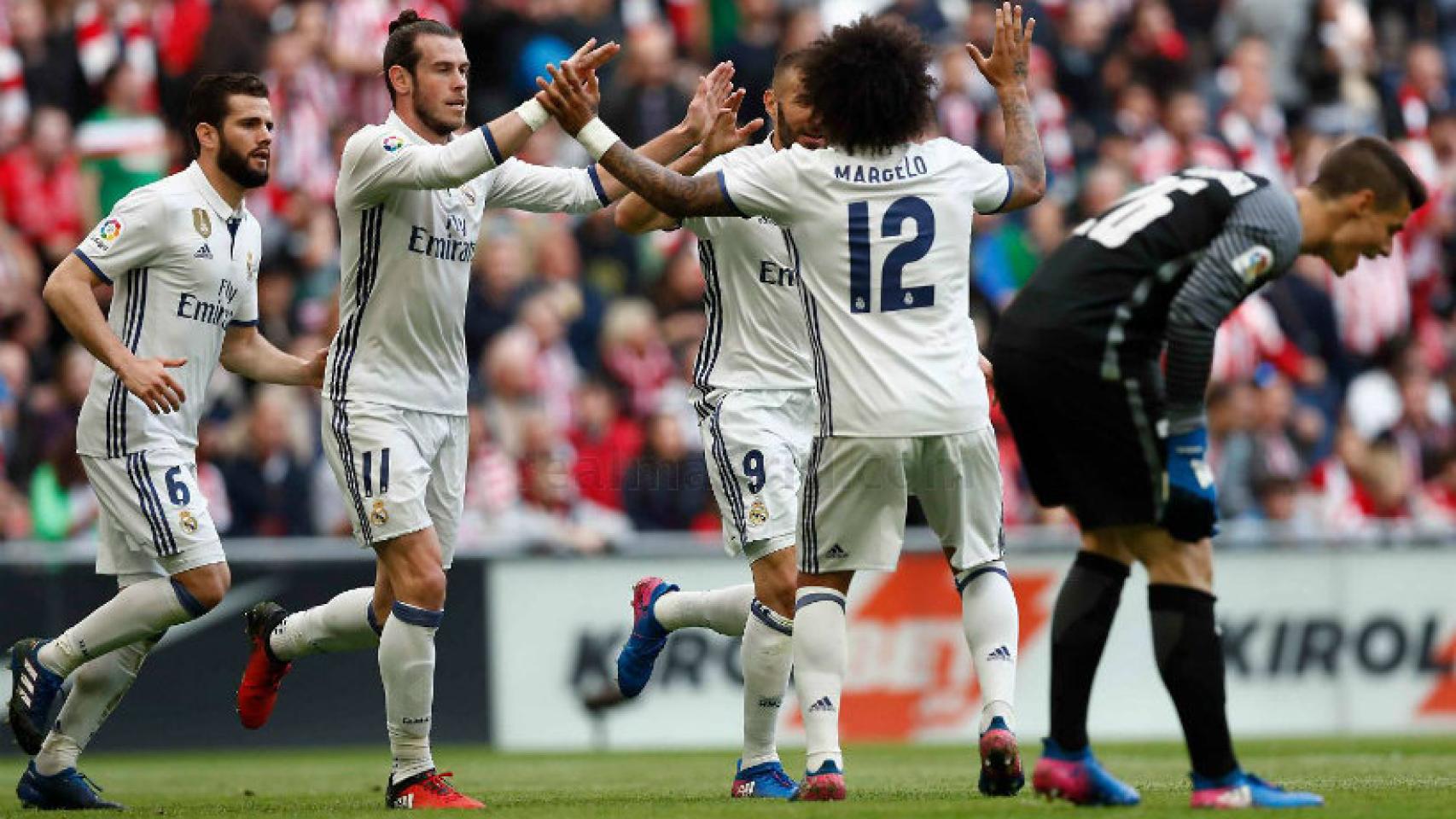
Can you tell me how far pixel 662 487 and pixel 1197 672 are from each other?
877cm

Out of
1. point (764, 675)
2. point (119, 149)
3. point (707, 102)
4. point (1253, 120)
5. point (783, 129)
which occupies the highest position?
point (1253, 120)

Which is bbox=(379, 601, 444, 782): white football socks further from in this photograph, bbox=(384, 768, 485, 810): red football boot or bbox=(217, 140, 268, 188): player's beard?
bbox=(217, 140, 268, 188): player's beard

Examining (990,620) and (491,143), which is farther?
(990,620)

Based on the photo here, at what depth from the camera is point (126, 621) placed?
380 inches

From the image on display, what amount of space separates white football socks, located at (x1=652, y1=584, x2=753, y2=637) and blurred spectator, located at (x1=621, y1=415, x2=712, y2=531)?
5.49 metres

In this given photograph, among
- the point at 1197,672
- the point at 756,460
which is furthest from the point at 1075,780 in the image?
the point at 756,460

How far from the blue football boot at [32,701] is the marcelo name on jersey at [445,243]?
2.54 metres

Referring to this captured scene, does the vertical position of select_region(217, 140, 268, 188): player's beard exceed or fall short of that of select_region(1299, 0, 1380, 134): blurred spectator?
it falls short

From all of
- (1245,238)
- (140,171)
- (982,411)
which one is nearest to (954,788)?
(982,411)

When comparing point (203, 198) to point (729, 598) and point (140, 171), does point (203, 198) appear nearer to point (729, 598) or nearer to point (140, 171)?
point (729, 598)

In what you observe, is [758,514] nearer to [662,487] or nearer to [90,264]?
[90,264]

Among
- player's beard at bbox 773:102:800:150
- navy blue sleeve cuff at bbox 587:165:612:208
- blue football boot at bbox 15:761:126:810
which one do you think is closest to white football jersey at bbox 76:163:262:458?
blue football boot at bbox 15:761:126:810

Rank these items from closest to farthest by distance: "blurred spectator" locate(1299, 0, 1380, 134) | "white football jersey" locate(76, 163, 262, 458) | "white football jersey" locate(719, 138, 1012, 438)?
"white football jersey" locate(719, 138, 1012, 438) < "white football jersey" locate(76, 163, 262, 458) < "blurred spectator" locate(1299, 0, 1380, 134)

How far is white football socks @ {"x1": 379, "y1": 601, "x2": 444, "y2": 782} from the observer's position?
28.9 ft
